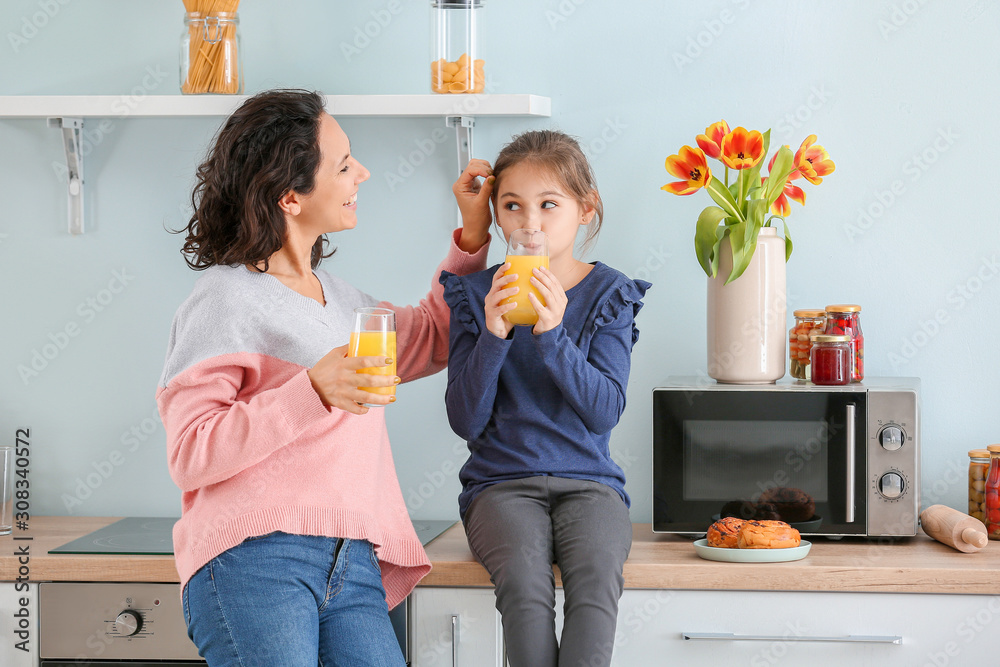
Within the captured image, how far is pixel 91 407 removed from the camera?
6.77 ft

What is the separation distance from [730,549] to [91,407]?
141 cm

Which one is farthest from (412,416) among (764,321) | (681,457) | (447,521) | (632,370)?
(764,321)

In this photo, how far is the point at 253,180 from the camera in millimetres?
1368

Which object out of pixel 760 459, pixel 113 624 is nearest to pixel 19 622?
pixel 113 624

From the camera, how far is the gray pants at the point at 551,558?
1.28m

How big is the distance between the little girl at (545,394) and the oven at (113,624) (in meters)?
0.54

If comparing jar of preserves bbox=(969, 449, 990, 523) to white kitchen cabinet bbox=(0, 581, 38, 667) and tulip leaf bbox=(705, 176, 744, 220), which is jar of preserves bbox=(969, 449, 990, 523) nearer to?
tulip leaf bbox=(705, 176, 744, 220)

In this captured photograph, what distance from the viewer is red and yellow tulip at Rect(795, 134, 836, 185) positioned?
168 centimetres

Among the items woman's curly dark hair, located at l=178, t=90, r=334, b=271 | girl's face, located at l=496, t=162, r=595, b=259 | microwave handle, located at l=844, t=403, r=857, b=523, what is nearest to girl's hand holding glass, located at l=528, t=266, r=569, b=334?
girl's face, located at l=496, t=162, r=595, b=259

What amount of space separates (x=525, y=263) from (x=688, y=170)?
515 millimetres

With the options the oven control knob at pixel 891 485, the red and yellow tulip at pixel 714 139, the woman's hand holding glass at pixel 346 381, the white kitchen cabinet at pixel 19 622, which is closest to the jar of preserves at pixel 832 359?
the oven control knob at pixel 891 485

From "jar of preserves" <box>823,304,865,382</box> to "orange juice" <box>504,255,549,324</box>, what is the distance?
26.1 inches

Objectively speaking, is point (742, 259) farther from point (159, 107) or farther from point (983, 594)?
point (159, 107)

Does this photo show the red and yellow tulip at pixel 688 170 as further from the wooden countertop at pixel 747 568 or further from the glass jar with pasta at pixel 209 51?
the glass jar with pasta at pixel 209 51
